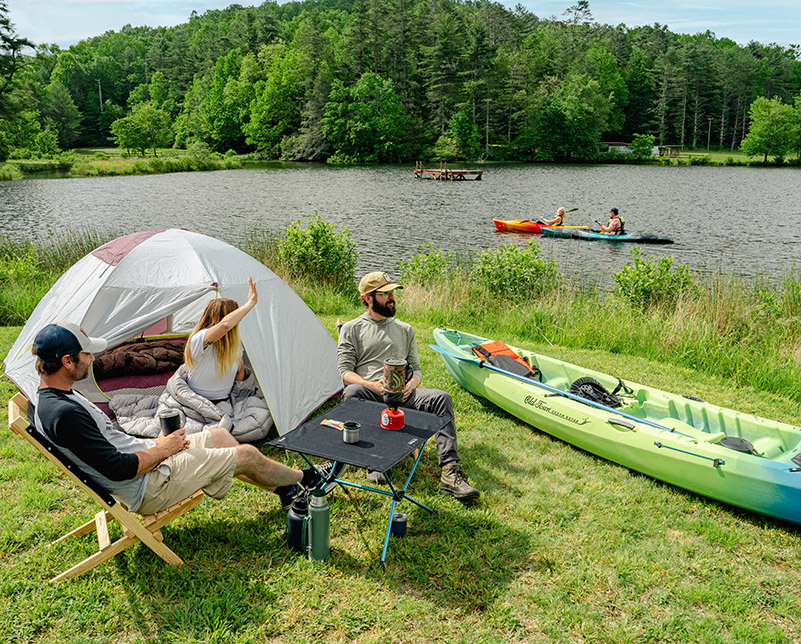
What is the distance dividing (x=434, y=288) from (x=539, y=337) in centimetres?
263

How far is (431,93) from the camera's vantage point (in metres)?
65.3

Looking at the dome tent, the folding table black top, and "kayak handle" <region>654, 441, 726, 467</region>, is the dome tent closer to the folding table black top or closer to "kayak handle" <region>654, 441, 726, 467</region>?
the folding table black top

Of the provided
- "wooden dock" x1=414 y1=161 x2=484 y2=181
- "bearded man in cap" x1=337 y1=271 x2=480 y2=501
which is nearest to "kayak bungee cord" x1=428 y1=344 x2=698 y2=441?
"bearded man in cap" x1=337 y1=271 x2=480 y2=501

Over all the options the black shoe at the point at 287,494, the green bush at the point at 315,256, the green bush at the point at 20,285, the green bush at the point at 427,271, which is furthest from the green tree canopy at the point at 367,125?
the black shoe at the point at 287,494

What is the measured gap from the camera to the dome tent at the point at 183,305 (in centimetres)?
581

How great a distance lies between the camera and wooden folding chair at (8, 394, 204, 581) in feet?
10.7

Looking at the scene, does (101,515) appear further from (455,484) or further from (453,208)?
(453,208)

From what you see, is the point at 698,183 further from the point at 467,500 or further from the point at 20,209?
the point at 467,500

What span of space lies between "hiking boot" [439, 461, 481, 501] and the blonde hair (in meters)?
2.11

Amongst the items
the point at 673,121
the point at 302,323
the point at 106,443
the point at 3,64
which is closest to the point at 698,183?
the point at 673,121

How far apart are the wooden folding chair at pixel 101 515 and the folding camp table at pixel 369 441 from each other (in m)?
0.72

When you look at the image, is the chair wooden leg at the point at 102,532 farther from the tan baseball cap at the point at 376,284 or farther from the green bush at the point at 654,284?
the green bush at the point at 654,284

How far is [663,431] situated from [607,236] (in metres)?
17.1

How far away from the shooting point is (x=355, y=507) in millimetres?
4422
